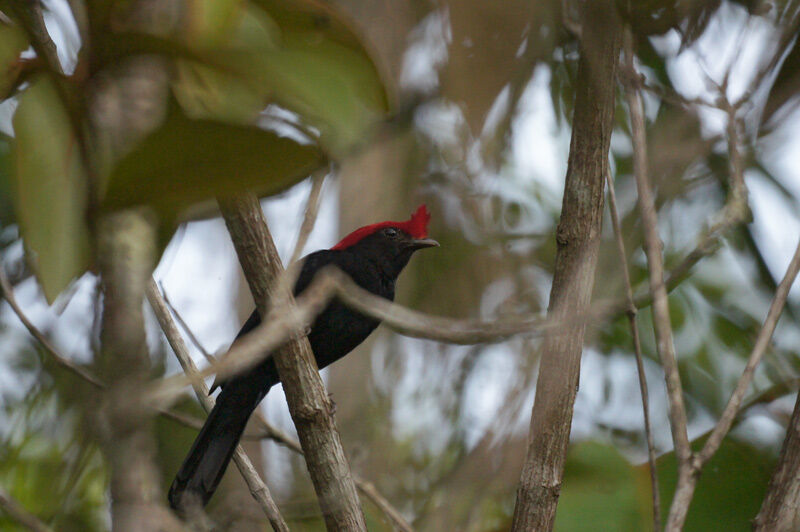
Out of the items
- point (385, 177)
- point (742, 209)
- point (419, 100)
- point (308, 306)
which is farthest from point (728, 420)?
point (385, 177)

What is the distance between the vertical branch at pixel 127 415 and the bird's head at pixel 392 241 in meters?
2.81

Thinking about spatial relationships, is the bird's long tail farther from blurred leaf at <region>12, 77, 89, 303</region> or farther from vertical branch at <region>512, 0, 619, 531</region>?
blurred leaf at <region>12, 77, 89, 303</region>

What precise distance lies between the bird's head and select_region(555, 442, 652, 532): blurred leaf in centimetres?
126

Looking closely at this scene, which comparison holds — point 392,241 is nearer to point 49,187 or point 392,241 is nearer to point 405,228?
point 405,228

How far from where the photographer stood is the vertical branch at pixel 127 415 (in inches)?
28.0

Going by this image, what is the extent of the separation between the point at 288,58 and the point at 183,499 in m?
2.17

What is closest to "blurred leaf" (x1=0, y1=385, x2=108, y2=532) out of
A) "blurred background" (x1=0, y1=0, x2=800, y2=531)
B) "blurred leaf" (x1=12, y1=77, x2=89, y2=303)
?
"blurred background" (x1=0, y1=0, x2=800, y2=531)

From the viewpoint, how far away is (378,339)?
4348 millimetres

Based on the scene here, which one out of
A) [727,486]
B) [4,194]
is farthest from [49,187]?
[727,486]

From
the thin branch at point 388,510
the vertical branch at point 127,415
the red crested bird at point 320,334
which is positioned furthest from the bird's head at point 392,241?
the vertical branch at point 127,415

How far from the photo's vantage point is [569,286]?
2.00 meters

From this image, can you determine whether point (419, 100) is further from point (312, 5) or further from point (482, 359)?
point (312, 5)

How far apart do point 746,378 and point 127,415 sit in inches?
65.1

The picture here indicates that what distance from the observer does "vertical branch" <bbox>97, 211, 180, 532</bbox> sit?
0.71m
